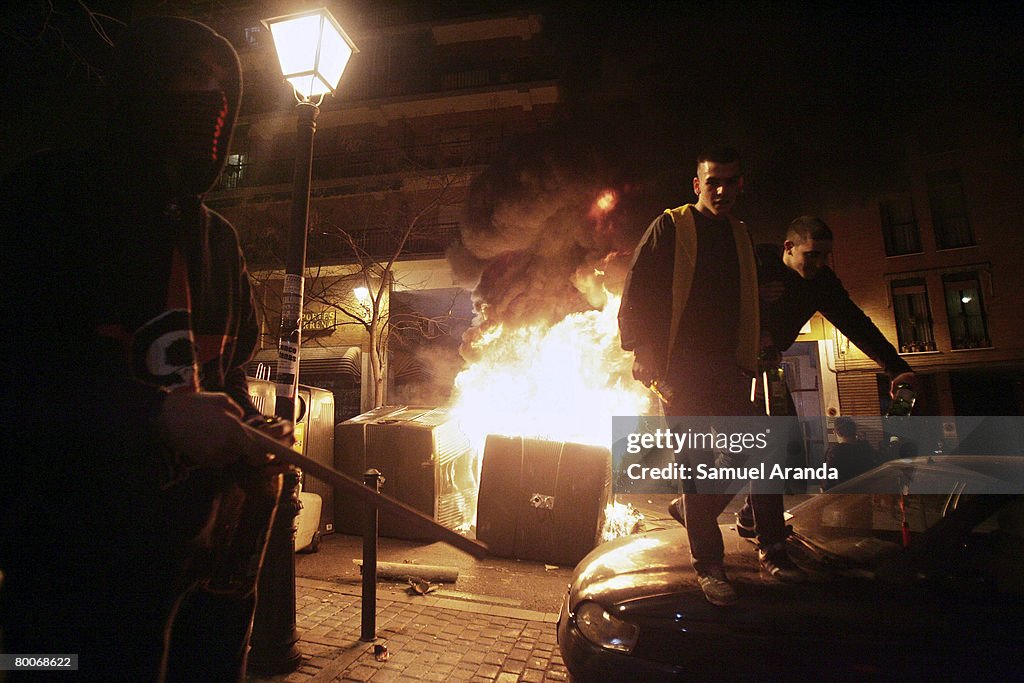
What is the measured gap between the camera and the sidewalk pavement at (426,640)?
135 inches

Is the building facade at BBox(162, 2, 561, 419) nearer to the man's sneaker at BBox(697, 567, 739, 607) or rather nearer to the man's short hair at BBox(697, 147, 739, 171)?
the man's short hair at BBox(697, 147, 739, 171)

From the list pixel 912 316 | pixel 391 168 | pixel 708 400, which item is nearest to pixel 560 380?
pixel 708 400

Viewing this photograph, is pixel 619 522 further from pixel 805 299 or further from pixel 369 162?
pixel 369 162

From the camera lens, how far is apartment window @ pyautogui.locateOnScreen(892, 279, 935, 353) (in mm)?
18219

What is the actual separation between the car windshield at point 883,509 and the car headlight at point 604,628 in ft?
3.75

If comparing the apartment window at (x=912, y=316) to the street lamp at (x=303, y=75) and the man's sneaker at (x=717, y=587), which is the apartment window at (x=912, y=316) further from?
the street lamp at (x=303, y=75)

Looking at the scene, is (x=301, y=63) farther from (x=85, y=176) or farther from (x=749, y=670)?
(x=749, y=670)

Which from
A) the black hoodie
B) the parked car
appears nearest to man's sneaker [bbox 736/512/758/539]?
the parked car

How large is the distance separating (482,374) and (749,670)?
887cm

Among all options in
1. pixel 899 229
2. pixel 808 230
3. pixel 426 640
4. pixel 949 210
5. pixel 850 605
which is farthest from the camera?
pixel 899 229

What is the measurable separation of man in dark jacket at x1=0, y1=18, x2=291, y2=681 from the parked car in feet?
5.32

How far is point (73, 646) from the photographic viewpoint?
1.13 m

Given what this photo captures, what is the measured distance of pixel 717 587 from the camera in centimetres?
226

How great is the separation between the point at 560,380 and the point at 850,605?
24.5ft
